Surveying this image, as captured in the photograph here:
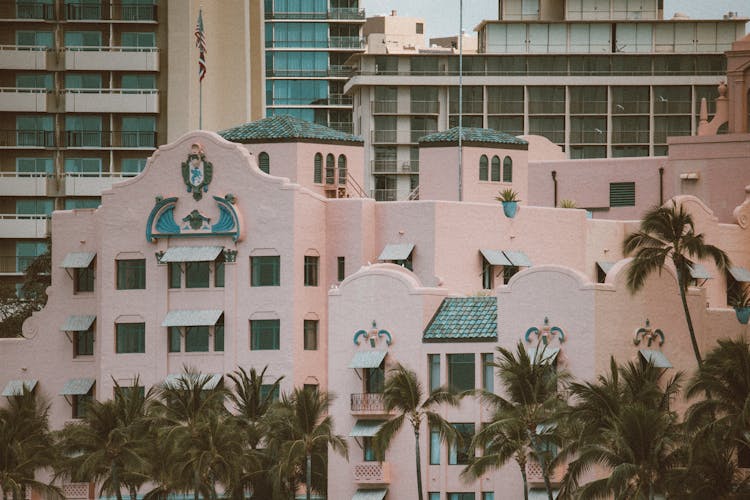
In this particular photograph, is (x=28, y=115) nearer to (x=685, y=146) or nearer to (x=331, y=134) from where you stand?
(x=331, y=134)

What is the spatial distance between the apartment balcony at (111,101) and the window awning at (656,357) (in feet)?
162

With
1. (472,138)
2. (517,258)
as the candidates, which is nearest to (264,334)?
(517,258)

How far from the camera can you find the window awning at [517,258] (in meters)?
115

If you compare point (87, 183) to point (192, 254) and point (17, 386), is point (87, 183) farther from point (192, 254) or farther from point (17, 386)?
point (192, 254)

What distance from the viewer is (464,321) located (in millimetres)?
105062

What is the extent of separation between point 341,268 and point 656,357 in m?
18.6

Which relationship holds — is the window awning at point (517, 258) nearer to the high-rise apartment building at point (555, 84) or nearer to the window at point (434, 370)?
the window at point (434, 370)

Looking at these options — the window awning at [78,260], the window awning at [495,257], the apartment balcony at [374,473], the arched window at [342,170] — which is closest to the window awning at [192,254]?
the window awning at [78,260]

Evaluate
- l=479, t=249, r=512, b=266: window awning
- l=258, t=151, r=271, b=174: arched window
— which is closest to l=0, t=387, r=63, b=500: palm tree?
l=258, t=151, r=271, b=174: arched window

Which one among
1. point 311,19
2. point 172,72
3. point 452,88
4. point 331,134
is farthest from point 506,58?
point 331,134

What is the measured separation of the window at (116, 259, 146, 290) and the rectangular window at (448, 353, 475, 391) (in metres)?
18.3

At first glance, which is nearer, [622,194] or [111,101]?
[622,194]

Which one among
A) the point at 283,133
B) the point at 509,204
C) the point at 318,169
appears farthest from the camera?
the point at 318,169

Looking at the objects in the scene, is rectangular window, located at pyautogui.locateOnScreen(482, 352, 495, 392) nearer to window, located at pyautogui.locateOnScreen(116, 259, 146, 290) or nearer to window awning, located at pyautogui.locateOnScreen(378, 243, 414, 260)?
window awning, located at pyautogui.locateOnScreen(378, 243, 414, 260)
